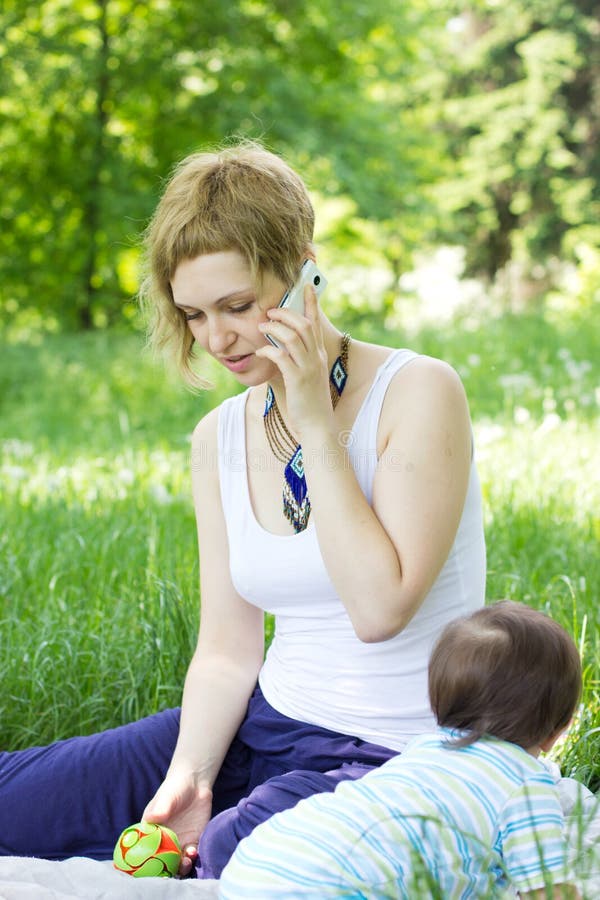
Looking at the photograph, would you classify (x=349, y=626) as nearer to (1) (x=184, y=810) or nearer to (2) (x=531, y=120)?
(1) (x=184, y=810)

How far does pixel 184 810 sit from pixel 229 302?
3.49 feet

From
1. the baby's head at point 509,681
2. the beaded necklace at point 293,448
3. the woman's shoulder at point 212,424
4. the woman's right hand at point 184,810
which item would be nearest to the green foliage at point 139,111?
the woman's shoulder at point 212,424

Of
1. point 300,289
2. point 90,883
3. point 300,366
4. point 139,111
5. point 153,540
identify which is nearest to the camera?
point 90,883

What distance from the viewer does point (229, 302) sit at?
218 cm

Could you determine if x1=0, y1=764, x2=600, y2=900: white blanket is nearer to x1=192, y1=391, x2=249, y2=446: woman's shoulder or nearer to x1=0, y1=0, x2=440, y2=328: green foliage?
x1=192, y1=391, x2=249, y2=446: woman's shoulder

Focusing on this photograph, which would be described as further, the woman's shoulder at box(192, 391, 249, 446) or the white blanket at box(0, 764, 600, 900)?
the woman's shoulder at box(192, 391, 249, 446)

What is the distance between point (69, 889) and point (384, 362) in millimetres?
1200

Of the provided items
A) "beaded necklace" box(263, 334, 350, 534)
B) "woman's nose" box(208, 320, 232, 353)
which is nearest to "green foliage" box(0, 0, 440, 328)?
"beaded necklace" box(263, 334, 350, 534)

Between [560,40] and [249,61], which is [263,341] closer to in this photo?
[249,61]

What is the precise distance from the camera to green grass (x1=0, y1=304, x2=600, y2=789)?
2.99m

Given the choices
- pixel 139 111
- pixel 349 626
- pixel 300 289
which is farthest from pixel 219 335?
pixel 139 111

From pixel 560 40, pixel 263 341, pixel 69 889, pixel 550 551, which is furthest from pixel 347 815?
pixel 560 40

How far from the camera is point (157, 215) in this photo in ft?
7.52

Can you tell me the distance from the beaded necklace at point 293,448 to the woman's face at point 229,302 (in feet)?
0.49
